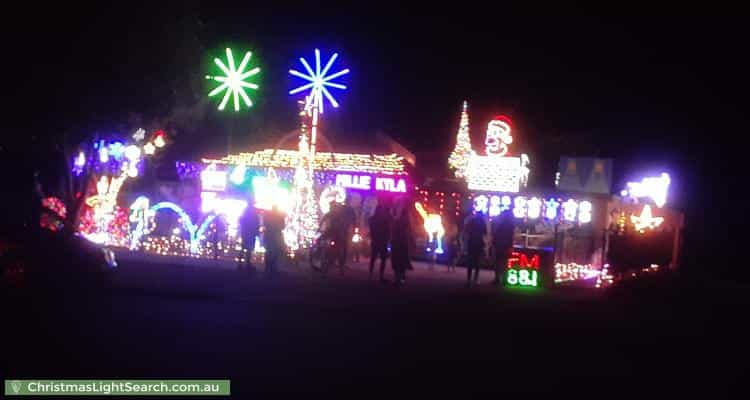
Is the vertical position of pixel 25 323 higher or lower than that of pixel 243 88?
lower

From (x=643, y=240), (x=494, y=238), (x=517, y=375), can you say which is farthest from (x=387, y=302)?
(x=643, y=240)

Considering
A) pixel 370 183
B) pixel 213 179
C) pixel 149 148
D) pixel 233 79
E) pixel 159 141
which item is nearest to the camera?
pixel 233 79

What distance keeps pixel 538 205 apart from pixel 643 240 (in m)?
3.31

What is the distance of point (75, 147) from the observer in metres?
27.2

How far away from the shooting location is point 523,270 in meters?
21.6

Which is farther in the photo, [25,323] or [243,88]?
[243,88]

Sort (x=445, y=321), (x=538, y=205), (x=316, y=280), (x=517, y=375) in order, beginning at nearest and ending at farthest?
(x=517, y=375) < (x=445, y=321) < (x=316, y=280) < (x=538, y=205)

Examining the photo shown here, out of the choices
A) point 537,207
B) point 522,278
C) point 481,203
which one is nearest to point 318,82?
point 481,203

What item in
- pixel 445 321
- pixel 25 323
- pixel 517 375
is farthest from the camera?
pixel 445 321

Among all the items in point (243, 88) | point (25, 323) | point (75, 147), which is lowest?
point (25, 323)

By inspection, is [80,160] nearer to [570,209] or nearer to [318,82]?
[318,82]

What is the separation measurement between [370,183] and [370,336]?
51.4 feet

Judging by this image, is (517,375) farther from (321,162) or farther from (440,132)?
(440,132)

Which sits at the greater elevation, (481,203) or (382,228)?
(481,203)
